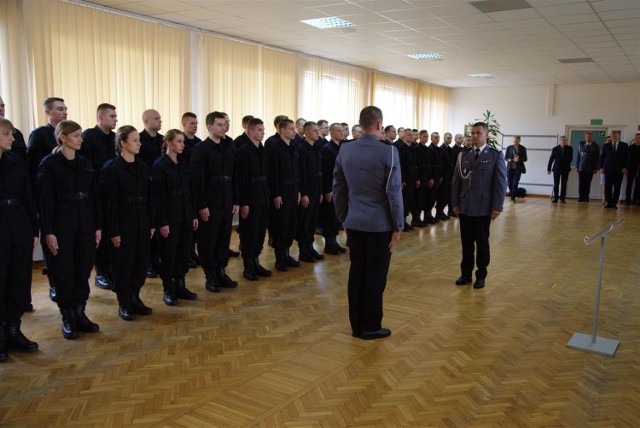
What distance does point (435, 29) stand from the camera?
836 centimetres

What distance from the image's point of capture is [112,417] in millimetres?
2857

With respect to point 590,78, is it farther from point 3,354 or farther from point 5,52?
Result: point 3,354

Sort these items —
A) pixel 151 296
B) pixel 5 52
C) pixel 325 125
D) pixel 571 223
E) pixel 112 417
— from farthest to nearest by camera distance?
pixel 571 223 < pixel 325 125 < pixel 5 52 < pixel 151 296 < pixel 112 417

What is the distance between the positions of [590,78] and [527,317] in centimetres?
1184

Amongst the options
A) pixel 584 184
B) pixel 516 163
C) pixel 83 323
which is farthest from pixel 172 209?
pixel 584 184

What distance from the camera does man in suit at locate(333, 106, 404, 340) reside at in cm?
376

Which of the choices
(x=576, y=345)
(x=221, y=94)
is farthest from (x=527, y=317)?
(x=221, y=94)

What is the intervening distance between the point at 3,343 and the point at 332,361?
229 centimetres

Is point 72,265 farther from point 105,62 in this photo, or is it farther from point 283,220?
point 105,62

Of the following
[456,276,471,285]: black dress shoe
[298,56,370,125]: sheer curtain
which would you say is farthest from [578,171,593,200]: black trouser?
[456,276,471,285]: black dress shoe

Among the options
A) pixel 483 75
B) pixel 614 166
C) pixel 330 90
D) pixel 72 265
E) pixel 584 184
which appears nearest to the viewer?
pixel 72 265

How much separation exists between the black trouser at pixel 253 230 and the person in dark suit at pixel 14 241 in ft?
7.24

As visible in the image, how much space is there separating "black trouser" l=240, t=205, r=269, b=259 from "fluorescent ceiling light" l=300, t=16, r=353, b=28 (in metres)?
3.62

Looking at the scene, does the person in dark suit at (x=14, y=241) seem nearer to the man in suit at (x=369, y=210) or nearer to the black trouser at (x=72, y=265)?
the black trouser at (x=72, y=265)
